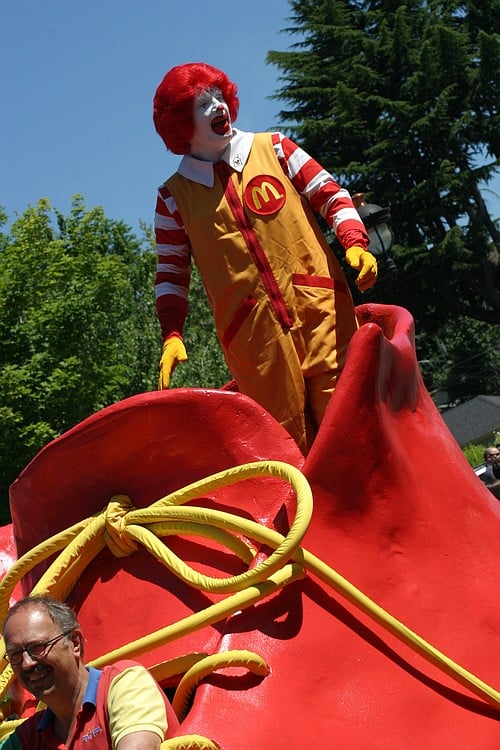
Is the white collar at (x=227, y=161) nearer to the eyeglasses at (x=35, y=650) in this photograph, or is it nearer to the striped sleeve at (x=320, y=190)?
the striped sleeve at (x=320, y=190)

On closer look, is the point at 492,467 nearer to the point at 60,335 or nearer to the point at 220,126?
the point at 220,126

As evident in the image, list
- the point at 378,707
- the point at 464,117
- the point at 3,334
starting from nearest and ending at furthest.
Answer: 1. the point at 378,707
2. the point at 3,334
3. the point at 464,117

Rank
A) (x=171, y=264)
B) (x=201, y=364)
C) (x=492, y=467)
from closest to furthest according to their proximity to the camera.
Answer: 1. (x=171, y=264)
2. (x=492, y=467)
3. (x=201, y=364)

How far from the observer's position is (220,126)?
9.95ft

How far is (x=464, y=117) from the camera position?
22.7 m

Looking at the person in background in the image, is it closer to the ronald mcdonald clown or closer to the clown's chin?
the ronald mcdonald clown

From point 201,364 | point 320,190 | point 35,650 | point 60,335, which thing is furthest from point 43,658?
point 201,364

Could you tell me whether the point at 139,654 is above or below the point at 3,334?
below

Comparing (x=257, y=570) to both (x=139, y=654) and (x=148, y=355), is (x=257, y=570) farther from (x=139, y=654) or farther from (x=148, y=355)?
(x=148, y=355)

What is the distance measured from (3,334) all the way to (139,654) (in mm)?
14556

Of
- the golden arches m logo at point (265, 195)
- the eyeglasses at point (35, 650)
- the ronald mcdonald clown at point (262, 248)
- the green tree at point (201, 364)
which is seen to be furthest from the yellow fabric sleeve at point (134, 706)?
the green tree at point (201, 364)

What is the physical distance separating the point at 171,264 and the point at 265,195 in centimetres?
39

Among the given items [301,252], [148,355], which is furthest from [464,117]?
[301,252]

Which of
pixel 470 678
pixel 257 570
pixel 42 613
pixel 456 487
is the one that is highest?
pixel 42 613
